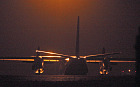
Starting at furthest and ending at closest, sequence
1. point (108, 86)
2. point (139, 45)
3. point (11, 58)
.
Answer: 1. point (11, 58)
2. point (108, 86)
3. point (139, 45)

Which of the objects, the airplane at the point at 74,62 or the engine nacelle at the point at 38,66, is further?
the engine nacelle at the point at 38,66

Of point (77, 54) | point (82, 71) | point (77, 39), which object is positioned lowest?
point (82, 71)

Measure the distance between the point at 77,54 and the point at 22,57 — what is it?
20.1 meters

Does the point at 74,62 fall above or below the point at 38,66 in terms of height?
above

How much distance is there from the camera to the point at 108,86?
1471 cm

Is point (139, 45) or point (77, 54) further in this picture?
point (77, 54)

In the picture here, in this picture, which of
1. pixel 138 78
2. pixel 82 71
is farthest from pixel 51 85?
pixel 82 71

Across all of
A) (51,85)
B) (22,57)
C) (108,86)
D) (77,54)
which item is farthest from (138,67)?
(22,57)

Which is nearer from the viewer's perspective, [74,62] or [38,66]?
[74,62]

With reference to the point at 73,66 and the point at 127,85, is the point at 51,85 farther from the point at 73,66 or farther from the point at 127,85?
the point at 73,66

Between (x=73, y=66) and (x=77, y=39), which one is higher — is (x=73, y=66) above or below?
below

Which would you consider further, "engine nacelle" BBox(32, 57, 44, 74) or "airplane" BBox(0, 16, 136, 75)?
"engine nacelle" BBox(32, 57, 44, 74)

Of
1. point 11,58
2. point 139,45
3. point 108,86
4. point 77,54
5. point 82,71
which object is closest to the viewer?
point 139,45

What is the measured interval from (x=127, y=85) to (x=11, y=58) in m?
58.4
